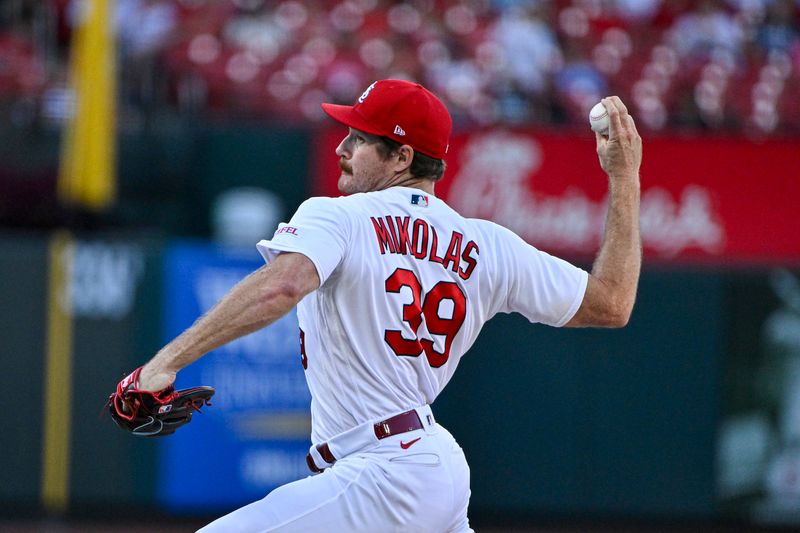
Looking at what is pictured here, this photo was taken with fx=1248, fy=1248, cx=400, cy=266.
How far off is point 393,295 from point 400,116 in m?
0.48

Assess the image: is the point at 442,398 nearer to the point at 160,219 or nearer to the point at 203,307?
the point at 203,307

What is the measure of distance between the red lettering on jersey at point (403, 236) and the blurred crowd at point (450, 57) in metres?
6.94

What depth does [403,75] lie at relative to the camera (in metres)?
10.5

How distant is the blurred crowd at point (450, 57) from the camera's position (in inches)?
402

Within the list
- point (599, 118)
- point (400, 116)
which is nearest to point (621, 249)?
point (599, 118)

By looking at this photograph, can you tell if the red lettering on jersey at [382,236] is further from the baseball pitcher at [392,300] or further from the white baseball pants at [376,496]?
the white baseball pants at [376,496]

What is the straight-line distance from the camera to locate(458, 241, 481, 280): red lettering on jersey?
322 centimetres

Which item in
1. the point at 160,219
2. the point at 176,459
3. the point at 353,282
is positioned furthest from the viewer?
the point at 160,219

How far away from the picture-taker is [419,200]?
10.6 feet

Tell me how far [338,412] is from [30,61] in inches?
301

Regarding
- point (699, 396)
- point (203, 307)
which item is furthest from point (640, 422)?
point (203, 307)

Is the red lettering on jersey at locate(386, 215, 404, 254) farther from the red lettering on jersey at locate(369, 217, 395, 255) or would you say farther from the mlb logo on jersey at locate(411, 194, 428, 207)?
the mlb logo on jersey at locate(411, 194, 428, 207)

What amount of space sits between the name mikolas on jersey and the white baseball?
49 cm

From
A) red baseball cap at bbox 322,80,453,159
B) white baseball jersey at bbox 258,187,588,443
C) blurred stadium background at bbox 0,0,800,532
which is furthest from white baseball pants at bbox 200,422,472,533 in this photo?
blurred stadium background at bbox 0,0,800,532
